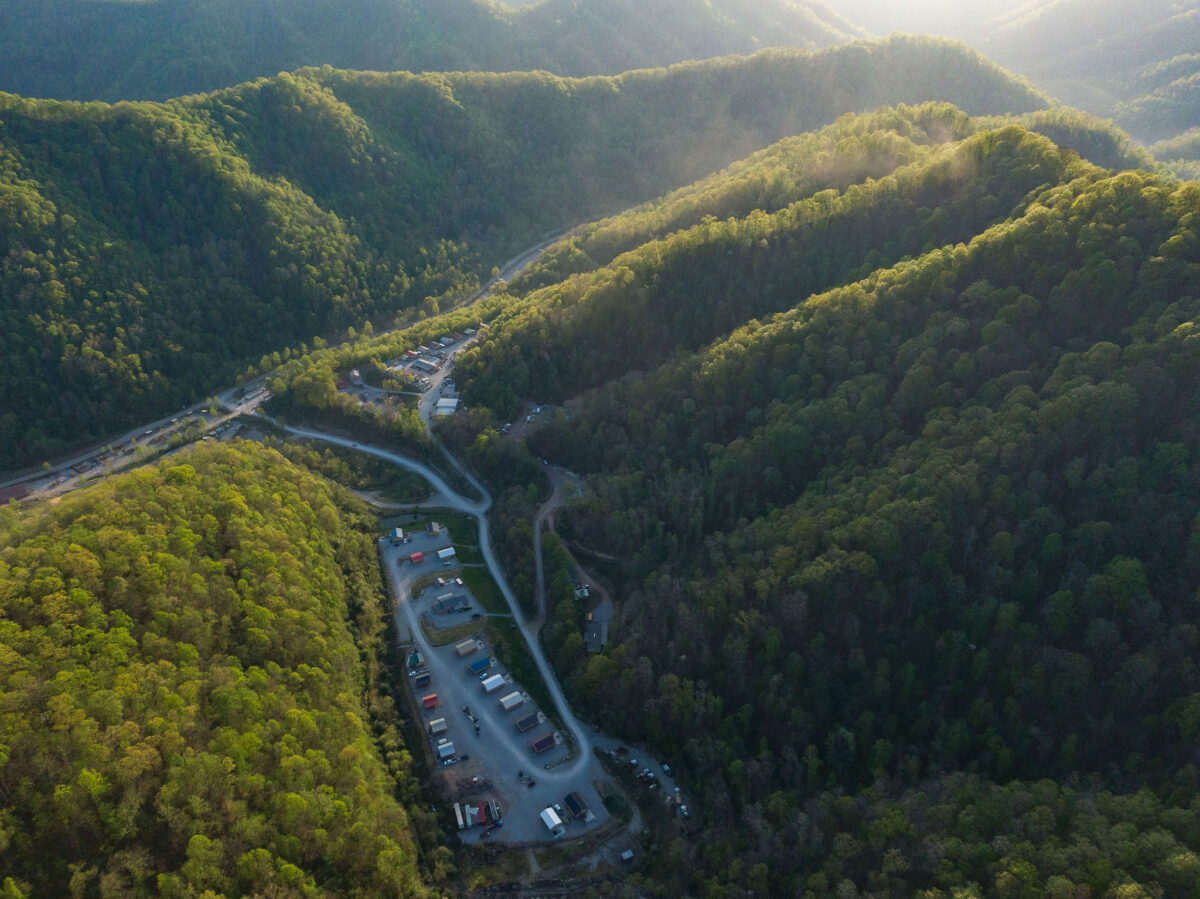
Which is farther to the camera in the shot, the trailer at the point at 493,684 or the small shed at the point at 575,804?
the trailer at the point at 493,684

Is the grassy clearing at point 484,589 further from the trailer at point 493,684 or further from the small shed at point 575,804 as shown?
the small shed at point 575,804

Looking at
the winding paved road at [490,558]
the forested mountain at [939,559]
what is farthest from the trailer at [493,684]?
the forested mountain at [939,559]

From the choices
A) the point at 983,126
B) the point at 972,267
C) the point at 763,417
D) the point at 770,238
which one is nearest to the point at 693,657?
the point at 763,417

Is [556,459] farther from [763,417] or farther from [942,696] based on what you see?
[942,696]

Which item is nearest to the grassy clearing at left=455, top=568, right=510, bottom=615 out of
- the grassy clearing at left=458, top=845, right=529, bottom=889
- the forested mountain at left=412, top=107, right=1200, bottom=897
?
the forested mountain at left=412, top=107, right=1200, bottom=897

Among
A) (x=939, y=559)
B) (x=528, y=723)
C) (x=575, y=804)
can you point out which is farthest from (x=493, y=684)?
(x=939, y=559)

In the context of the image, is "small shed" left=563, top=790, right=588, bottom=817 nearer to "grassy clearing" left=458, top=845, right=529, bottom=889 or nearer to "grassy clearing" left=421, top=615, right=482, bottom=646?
"grassy clearing" left=458, top=845, right=529, bottom=889
